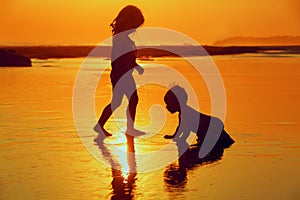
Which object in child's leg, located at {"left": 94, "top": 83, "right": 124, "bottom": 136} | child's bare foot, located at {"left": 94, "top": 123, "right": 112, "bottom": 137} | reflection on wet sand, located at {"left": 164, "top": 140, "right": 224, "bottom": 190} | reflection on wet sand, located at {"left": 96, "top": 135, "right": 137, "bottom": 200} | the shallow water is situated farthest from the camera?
child's leg, located at {"left": 94, "top": 83, "right": 124, "bottom": 136}

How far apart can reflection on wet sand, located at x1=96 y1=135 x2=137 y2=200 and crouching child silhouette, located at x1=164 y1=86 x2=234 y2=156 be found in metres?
0.80

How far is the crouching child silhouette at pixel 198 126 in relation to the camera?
1161cm

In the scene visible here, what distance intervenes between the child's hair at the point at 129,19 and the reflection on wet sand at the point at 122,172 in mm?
2328

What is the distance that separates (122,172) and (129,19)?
472 cm

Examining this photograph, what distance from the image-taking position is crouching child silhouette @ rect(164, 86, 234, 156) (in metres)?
11.6

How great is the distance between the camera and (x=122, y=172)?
9336 mm

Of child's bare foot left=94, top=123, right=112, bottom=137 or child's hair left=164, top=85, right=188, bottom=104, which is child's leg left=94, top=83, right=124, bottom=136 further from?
child's hair left=164, top=85, right=188, bottom=104

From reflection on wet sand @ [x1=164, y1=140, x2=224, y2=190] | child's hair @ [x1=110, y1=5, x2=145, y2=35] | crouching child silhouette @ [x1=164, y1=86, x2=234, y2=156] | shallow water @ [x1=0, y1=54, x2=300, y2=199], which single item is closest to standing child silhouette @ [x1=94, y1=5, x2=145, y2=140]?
child's hair @ [x1=110, y1=5, x2=145, y2=35]

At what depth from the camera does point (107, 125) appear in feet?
46.3

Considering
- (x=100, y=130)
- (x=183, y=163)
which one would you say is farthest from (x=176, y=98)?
(x=183, y=163)

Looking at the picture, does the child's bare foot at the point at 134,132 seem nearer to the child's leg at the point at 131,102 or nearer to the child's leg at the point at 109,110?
the child's leg at the point at 131,102

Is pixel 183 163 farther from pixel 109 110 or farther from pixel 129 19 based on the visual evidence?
pixel 129 19

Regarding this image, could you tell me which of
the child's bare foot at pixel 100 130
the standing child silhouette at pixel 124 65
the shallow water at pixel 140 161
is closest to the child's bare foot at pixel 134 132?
the standing child silhouette at pixel 124 65

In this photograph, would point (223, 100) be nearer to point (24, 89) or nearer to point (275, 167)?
point (24, 89)
